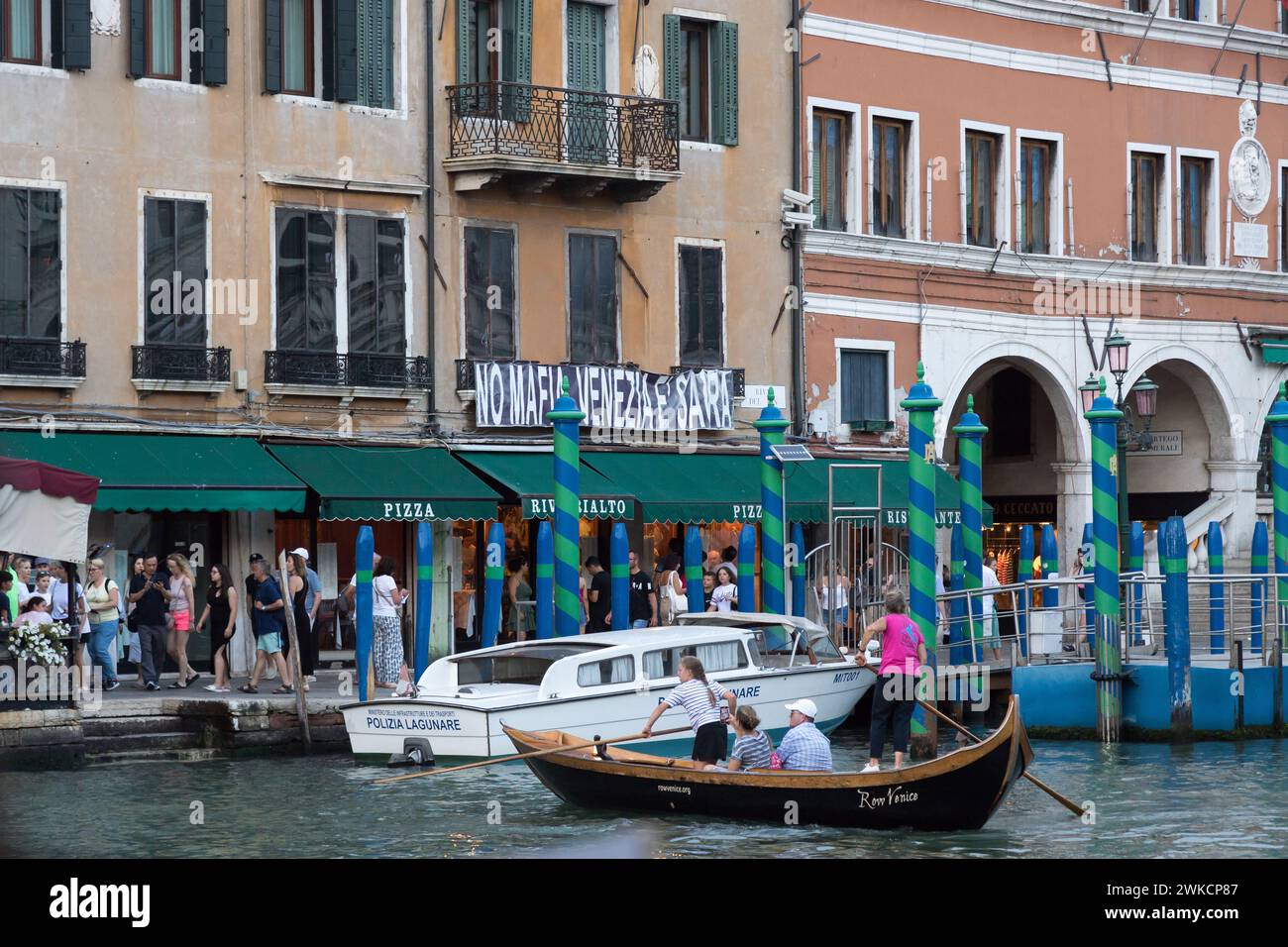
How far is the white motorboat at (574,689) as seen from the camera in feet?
74.9

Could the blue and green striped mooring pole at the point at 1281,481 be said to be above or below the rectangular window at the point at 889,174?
below

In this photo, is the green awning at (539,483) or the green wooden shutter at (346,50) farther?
the green awning at (539,483)

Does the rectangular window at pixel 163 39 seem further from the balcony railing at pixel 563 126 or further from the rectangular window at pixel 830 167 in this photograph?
the rectangular window at pixel 830 167

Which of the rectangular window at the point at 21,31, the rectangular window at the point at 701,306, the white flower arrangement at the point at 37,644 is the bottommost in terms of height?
the white flower arrangement at the point at 37,644

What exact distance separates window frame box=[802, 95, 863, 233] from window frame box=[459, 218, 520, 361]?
16.5ft

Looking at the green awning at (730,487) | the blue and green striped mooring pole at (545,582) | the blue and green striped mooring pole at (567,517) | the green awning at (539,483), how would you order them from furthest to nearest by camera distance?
the green awning at (730,487) → the green awning at (539,483) → the blue and green striped mooring pole at (545,582) → the blue and green striped mooring pole at (567,517)

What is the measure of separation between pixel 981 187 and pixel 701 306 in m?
5.47

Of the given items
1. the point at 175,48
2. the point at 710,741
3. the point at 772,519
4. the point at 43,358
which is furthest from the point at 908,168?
the point at 710,741

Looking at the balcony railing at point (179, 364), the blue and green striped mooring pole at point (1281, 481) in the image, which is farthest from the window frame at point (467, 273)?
the blue and green striped mooring pole at point (1281, 481)

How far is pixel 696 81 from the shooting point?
107 ft

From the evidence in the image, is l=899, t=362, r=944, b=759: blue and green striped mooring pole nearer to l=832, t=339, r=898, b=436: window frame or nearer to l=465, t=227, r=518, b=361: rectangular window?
l=465, t=227, r=518, b=361: rectangular window

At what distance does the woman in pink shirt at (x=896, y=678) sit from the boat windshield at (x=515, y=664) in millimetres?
3735

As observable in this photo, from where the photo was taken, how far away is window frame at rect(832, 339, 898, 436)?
1319 inches

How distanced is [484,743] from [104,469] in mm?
6280
